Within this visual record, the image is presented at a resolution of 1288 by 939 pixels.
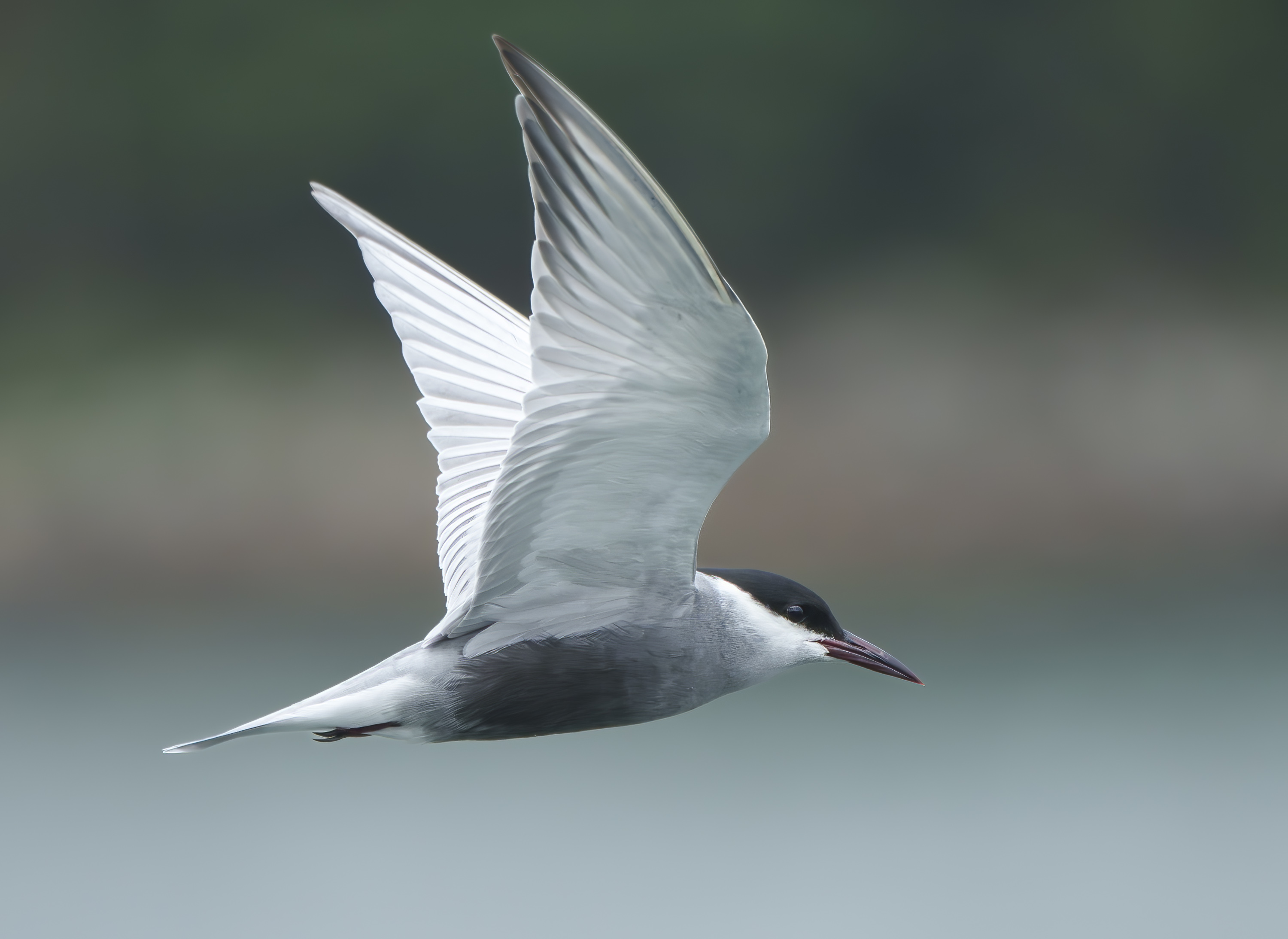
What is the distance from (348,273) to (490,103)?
5.44 ft

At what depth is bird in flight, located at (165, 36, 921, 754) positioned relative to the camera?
1.53 metres

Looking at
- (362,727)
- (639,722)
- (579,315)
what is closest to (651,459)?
(579,315)

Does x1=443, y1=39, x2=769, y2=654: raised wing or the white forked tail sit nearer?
x1=443, y1=39, x2=769, y2=654: raised wing

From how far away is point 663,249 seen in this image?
1539 mm

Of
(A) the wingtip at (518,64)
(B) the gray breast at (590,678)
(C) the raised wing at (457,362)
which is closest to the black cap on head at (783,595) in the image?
(B) the gray breast at (590,678)

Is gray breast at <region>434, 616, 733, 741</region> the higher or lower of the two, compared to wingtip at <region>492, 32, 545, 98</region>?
lower

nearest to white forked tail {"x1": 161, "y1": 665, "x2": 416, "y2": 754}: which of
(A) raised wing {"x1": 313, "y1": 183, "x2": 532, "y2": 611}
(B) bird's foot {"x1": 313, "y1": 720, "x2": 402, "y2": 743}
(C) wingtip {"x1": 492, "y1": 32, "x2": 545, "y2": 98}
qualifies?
(B) bird's foot {"x1": 313, "y1": 720, "x2": 402, "y2": 743}

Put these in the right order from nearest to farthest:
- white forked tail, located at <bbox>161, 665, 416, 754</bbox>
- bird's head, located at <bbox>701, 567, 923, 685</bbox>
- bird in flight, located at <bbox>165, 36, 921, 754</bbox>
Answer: bird in flight, located at <bbox>165, 36, 921, 754</bbox> < white forked tail, located at <bbox>161, 665, 416, 754</bbox> < bird's head, located at <bbox>701, 567, 923, 685</bbox>

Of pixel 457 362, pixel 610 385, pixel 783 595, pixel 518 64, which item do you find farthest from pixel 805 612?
pixel 518 64

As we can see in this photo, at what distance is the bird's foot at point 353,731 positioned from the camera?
1988mm

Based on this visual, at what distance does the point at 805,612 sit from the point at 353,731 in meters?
0.74

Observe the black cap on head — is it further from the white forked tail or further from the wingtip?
the wingtip

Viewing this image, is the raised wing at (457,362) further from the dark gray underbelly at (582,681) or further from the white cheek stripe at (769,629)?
the white cheek stripe at (769,629)

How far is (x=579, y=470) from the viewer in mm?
1771
